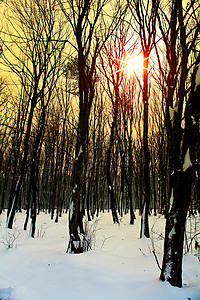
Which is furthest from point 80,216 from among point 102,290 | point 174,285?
point 174,285

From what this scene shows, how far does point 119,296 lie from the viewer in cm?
240

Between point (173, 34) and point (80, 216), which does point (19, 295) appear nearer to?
point (80, 216)

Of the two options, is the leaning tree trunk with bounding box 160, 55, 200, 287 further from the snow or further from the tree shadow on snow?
the tree shadow on snow

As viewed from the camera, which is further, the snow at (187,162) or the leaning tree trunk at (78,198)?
the leaning tree trunk at (78,198)

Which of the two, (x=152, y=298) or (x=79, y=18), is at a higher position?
(x=79, y=18)

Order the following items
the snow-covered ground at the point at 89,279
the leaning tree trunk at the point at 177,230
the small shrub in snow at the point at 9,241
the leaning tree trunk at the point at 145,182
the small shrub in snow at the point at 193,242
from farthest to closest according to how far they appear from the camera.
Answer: the leaning tree trunk at the point at 145,182 < the small shrub in snow at the point at 9,241 < the small shrub in snow at the point at 193,242 < the leaning tree trunk at the point at 177,230 < the snow-covered ground at the point at 89,279

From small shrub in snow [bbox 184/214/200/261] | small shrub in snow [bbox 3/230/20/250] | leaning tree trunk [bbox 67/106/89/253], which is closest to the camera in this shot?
small shrub in snow [bbox 184/214/200/261]

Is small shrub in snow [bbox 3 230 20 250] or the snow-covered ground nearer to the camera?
the snow-covered ground

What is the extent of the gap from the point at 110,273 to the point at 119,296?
629 mm

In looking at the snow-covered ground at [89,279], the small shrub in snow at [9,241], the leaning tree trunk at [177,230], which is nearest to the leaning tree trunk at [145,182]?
the snow-covered ground at [89,279]

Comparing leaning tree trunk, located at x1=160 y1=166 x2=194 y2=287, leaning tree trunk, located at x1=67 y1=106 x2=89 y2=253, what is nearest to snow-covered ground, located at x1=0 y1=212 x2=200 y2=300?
leaning tree trunk, located at x1=160 y1=166 x2=194 y2=287

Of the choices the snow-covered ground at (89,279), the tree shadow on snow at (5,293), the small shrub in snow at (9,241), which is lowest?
the small shrub in snow at (9,241)

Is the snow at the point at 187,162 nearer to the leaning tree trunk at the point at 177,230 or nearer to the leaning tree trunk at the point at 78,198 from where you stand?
the leaning tree trunk at the point at 177,230

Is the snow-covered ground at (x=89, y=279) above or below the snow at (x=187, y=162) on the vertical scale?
below
